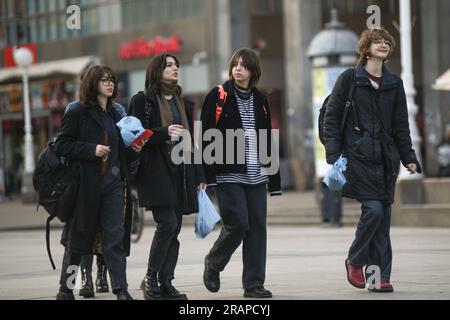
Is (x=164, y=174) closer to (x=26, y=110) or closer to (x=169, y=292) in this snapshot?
Result: (x=169, y=292)

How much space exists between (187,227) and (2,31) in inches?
1107

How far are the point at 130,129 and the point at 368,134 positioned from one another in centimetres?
191

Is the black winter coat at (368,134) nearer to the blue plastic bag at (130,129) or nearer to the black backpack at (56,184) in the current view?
the blue plastic bag at (130,129)

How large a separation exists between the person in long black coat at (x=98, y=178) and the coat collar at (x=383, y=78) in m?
1.92

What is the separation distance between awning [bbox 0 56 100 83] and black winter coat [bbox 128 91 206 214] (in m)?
32.5

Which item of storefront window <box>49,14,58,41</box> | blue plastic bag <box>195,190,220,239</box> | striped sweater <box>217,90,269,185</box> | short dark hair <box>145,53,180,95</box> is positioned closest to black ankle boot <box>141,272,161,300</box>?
blue plastic bag <box>195,190,220,239</box>

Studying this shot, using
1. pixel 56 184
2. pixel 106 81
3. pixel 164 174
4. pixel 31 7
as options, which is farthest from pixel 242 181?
pixel 31 7

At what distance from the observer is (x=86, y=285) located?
10891mm

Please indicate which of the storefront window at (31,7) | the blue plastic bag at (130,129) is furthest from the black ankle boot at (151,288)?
the storefront window at (31,7)

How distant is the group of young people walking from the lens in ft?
32.9

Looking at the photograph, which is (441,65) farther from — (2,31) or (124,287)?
(124,287)

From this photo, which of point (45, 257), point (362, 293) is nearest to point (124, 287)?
point (362, 293)

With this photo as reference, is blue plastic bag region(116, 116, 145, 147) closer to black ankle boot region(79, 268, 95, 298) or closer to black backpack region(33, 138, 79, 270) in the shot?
black backpack region(33, 138, 79, 270)

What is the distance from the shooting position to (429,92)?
133ft
